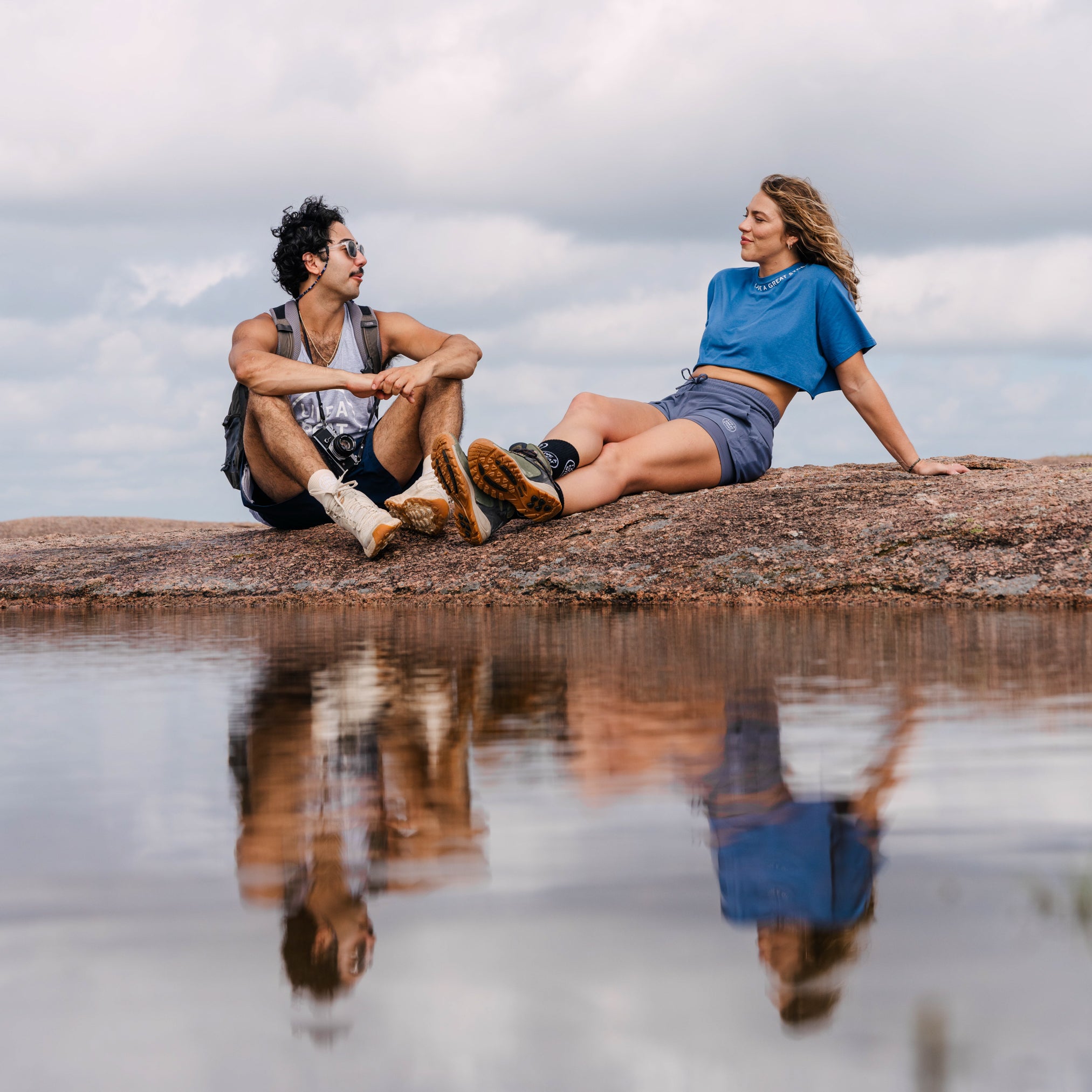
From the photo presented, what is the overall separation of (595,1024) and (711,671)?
4.54 feet

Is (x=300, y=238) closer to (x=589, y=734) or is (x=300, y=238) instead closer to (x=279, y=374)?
(x=279, y=374)

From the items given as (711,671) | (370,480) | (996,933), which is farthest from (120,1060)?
(370,480)

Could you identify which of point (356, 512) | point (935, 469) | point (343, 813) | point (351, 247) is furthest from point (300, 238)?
point (343, 813)

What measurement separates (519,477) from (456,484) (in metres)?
0.22

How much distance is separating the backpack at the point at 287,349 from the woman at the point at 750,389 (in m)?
0.92

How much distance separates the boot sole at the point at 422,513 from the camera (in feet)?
13.9

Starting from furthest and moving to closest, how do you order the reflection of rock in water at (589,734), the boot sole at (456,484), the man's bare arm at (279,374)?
the man's bare arm at (279,374), the boot sole at (456,484), the reflection of rock in water at (589,734)

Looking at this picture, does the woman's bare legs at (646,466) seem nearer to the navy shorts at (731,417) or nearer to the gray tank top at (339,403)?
the navy shorts at (731,417)

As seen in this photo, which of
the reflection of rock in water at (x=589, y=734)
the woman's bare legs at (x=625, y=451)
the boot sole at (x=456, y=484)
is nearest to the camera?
the reflection of rock in water at (x=589, y=734)

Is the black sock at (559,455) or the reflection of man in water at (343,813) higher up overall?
the black sock at (559,455)

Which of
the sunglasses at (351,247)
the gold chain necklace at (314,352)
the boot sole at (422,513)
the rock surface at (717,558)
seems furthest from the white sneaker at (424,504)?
the sunglasses at (351,247)

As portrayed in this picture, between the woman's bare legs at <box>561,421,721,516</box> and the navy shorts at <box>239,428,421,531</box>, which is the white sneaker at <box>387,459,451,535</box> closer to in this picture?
the navy shorts at <box>239,428,421,531</box>

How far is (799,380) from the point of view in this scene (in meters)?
4.71

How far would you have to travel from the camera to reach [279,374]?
429 cm
